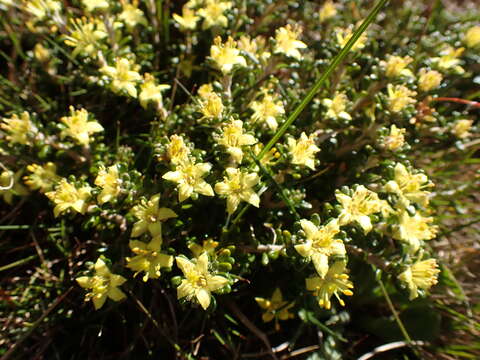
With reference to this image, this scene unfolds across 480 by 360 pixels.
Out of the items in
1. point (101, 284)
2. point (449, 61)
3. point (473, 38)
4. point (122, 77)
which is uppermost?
point (473, 38)

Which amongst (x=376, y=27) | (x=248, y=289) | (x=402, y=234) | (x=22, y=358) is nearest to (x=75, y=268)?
(x=22, y=358)

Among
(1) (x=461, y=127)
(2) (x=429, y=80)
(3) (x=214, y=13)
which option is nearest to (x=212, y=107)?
(3) (x=214, y=13)

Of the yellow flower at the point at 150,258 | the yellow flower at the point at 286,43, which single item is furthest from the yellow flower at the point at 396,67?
the yellow flower at the point at 150,258

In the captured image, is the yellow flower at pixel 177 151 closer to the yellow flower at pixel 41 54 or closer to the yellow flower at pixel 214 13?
the yellow flower at pixel 214 13

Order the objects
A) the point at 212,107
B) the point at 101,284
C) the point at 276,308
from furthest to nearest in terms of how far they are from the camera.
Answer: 1. the point at 276,308
2. the point at 212,107
3. the point at 101,284

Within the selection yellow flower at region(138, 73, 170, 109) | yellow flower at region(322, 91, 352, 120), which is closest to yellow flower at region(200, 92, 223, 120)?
yellow flower at region(138, 73, 170, 109)

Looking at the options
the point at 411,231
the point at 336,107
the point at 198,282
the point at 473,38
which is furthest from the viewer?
the point at 473,38

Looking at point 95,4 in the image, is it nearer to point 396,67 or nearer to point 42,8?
point 42,8
